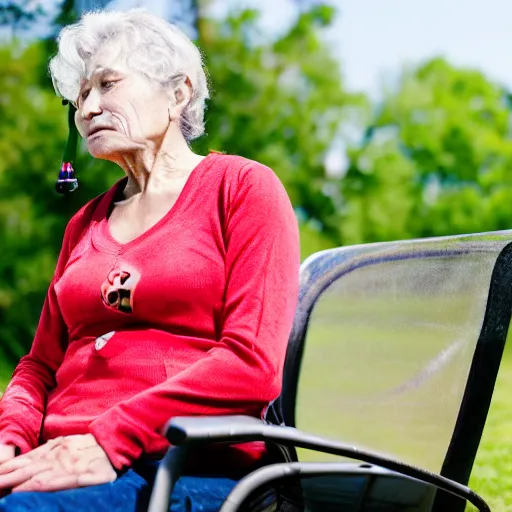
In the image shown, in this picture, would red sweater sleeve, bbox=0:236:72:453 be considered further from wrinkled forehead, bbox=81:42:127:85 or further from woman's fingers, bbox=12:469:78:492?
wrinkled forehead, bbox=81:42:127:85

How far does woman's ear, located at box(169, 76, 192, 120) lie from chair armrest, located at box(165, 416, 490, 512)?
0.68 m

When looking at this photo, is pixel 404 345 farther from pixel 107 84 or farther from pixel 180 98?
pixel 107 84

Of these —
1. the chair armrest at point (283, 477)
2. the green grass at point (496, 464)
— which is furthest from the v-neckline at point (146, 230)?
the green grass at point (496, 464)

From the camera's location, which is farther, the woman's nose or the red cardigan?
the woman's nose

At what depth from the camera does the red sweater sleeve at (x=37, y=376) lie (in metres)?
1.64

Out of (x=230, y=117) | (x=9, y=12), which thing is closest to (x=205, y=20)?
(x=230, y=117)

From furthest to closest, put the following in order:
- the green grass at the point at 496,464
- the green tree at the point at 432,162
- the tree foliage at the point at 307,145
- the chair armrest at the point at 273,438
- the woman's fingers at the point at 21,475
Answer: the green tree at the point at 432,162 < the tree foliage at the point at 307,145 < the green grass at the point at 496,464 < the woman's fingers at the point at 21,475 < the chair armrest at the point at 273,438

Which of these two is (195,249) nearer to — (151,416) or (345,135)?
(151,416)

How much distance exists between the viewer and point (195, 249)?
155 centimetres

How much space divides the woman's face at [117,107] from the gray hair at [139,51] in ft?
0.07

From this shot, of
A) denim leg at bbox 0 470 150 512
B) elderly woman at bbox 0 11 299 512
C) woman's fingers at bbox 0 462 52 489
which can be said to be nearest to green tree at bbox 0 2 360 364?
elderly woman at bbox 0 11 299 512

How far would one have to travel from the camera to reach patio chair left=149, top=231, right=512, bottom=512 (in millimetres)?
1354

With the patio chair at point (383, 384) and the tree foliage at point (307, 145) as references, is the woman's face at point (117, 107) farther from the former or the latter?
the patio chair at point (383, 384)

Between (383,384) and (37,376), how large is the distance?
699mm
